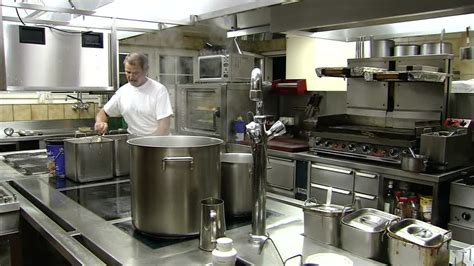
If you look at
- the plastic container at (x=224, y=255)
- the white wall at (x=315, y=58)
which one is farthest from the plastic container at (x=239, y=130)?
the plastic container at (x=224, y=255)

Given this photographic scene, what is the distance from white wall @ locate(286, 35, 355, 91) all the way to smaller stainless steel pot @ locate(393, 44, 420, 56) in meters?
0.54

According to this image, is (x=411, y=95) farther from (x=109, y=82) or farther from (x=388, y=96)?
(x=109, y=82)

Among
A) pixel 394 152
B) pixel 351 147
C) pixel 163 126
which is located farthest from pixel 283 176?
pixel 163 126

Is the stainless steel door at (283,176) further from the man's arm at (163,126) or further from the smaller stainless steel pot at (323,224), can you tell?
the smaller stainless steel pot at (323,224)

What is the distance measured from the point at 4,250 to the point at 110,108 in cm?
150

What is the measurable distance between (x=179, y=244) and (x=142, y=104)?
6.59ft

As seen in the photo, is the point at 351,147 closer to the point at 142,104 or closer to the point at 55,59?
the point at 142,104

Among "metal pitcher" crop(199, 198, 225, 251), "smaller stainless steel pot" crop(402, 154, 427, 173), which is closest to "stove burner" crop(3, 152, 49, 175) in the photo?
"metal pitcher" crop(199, 198, 225, 251)

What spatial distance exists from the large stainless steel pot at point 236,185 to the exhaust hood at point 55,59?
1.60m

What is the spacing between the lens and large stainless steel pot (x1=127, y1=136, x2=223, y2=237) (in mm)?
1305

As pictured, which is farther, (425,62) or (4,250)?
(425,62)

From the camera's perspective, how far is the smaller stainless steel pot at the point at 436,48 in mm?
3900

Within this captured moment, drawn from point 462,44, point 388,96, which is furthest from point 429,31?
point 462,44

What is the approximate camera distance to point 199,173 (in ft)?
4.40
